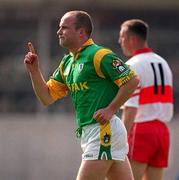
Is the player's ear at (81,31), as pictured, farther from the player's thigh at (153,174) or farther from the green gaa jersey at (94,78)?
the player's thigh at (153,174)

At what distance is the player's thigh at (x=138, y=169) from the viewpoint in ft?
30.5

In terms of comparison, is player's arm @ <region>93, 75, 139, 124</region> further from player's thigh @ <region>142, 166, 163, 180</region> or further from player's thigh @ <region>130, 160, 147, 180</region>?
player's thigh @ <region>142, 166, 163, 180</region>

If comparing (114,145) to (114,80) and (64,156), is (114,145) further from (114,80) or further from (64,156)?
(64,156)

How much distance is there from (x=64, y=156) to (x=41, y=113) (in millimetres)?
2501

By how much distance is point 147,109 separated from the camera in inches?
370

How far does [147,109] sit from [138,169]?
57cm

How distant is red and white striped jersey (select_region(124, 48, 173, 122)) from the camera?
934cm

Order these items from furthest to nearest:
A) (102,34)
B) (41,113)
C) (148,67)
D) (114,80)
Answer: (102,34), (41,113), (148,67), (114,80)

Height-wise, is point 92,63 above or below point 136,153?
above

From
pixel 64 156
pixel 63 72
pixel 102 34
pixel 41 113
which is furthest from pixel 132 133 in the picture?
pixel 102 34

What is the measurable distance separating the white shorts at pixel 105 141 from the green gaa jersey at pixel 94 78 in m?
0.09

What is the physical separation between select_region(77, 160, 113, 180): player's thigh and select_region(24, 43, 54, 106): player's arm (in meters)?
0.81

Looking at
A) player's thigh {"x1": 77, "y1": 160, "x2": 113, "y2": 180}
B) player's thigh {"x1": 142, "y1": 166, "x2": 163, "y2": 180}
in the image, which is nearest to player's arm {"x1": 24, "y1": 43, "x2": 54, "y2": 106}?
player's thigh {"x1": 77, "y1": 160, "x2": 113, "y2": 180}

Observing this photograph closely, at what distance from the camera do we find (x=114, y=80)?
779 centimetres
